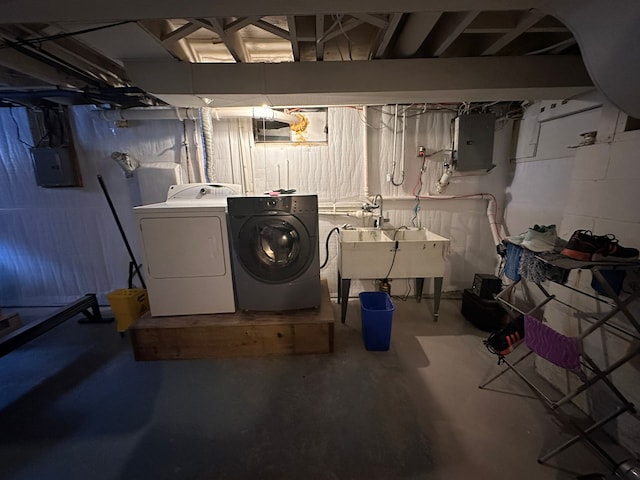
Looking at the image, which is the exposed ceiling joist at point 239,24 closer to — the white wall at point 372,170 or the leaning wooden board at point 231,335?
the white wall at point 372,170

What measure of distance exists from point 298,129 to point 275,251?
155 cm

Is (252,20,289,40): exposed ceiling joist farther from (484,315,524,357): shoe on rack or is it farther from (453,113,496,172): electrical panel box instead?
(484,315,524,357): shoe on rack

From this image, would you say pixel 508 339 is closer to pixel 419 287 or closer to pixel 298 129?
pixel 419 287

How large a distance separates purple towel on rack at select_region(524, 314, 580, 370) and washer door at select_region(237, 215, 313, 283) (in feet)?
5.08

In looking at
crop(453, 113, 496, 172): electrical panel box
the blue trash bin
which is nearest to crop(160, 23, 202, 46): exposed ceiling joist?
the blue trash bin

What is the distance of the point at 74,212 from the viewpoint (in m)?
2.90

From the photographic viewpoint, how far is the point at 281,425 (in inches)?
61.2

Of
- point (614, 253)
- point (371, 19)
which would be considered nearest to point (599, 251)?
point (614, 253)

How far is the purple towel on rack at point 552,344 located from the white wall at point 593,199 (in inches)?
14.7

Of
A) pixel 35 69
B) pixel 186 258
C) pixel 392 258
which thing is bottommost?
pixel 392 258

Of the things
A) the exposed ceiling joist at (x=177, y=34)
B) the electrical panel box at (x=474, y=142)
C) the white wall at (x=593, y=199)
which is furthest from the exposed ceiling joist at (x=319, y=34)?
the white wall at (x=593, y=199)

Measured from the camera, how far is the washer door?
2045 millimetres

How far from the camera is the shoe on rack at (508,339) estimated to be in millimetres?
1712

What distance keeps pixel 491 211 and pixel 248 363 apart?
10.3 ft
